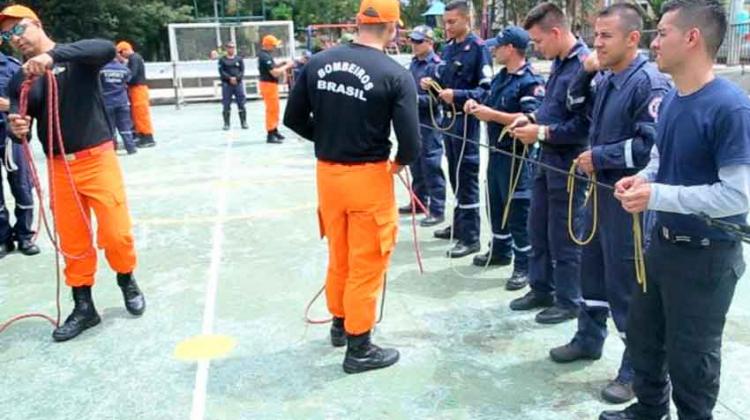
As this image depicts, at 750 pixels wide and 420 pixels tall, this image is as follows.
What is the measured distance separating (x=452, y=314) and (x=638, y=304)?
5.49 ft

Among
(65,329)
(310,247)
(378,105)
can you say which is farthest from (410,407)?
(310,247)

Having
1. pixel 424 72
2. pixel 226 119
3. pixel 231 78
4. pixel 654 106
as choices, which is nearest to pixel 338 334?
pixel 654 106

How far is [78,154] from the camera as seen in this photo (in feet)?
13.0

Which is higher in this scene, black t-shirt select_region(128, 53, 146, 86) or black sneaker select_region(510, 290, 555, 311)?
black t-shirt select_region(128, 53, 146, 86)

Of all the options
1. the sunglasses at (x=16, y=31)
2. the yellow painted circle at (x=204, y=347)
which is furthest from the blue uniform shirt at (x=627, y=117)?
the sunglasses at (x=16, y=31)

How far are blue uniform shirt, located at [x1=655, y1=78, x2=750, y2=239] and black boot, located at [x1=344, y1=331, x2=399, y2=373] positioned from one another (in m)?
1.65

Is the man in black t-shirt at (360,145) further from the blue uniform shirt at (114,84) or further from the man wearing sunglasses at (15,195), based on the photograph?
the blue uniform shirt at (114,84)

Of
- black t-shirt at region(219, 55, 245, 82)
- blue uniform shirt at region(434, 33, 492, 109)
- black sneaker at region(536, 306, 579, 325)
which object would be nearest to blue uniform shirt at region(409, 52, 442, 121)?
blue uniform shirt at region(434, 33, 492, 109)

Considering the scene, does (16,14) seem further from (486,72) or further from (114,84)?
(114,84)

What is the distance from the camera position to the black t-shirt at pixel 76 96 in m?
3.88

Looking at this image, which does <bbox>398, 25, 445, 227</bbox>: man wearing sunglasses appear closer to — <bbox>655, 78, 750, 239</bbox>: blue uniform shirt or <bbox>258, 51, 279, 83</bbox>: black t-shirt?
<bbox>655, 78, 750, 239</bbox>: blue uniform shirt

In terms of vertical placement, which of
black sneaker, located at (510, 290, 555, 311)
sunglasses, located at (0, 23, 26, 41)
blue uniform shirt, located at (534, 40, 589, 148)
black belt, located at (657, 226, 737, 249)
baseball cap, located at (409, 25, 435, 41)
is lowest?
black sneaker, located at (510, 290, 555, 311)

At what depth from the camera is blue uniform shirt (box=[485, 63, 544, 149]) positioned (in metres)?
4.43

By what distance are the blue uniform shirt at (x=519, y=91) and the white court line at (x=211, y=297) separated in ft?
7.37
